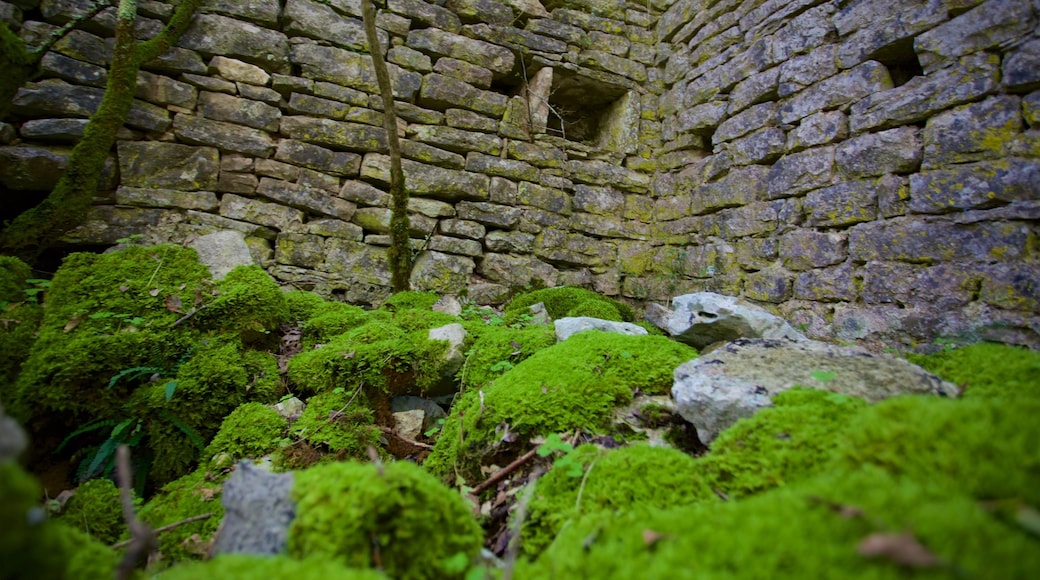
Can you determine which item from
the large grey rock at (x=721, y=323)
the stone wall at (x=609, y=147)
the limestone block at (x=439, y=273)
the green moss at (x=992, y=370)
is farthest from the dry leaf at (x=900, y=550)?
the limestone block at (x=439, y=273)

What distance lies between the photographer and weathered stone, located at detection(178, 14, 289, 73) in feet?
12.6

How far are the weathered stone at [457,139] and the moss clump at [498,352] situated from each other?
2.55 m

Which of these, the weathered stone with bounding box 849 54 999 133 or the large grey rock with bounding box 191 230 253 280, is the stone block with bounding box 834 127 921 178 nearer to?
the weathered stone with bounding box 849 54 999 133

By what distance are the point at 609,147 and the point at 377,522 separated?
5095 mm

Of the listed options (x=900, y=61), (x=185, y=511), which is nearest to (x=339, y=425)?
(x=185, y=511)

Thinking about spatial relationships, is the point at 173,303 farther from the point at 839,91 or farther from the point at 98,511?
the point at 839,91

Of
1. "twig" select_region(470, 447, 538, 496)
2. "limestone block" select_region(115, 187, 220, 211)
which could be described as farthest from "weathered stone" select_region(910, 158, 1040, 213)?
"limestone block" select_region(115, 187, 220, 211)

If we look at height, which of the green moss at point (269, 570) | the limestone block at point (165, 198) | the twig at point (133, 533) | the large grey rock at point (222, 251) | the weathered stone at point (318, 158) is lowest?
the green moss at point (269, 570)

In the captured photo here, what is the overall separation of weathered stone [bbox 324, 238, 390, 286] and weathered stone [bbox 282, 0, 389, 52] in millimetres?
2019

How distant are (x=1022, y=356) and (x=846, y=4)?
3.24 m

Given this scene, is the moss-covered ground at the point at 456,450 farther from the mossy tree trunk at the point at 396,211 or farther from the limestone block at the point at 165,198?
the limestone block at the point at 165,198

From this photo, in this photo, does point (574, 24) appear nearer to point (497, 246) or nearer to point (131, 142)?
point (497, 246)

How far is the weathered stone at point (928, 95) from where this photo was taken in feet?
8.65

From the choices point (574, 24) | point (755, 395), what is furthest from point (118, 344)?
point (574, 24)
